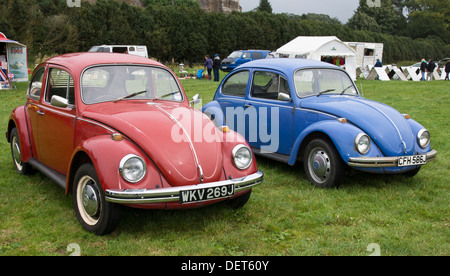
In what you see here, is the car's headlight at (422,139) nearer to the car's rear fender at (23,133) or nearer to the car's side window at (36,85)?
the car's side window at (36,85)

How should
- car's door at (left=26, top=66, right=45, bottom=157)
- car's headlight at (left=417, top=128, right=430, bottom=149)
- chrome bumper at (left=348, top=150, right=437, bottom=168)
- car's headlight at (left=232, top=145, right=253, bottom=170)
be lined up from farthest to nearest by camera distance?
car's headlight at (left=417, top=128, right=430, bottom=149)
car's door at (left=26, top=66, right=45, bottom=157)
chrome bumper at (left=348, top=150, right=437, bottom=168)
car's headlight at (left=232, top=145, right=253, bottom=170)

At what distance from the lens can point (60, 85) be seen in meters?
5.12

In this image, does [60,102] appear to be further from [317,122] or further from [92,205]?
[317,122]

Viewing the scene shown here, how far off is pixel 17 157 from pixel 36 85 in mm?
1312

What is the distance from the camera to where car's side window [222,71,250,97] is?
724cm

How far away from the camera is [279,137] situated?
6.43 meters

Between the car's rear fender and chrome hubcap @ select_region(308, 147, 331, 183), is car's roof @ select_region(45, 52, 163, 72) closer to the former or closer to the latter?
the car's rear fender

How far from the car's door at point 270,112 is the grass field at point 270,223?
2.05 ft

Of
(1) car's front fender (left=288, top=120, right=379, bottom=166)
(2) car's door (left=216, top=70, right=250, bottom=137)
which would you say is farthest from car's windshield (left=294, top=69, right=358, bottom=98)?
(2) car's door (left=216, top=70, right=250, bottom=137)

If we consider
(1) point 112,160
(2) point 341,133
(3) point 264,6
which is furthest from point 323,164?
(3) point 264,6

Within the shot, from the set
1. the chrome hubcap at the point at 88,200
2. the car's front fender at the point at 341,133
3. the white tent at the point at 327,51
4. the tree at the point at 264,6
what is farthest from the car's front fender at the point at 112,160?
the tree at the point at 264,6

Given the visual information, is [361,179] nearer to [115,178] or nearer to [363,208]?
[363,208]

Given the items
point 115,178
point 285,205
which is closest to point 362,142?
point 285,205
